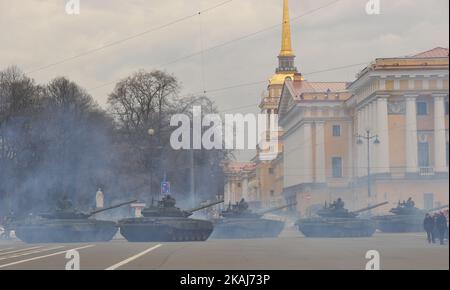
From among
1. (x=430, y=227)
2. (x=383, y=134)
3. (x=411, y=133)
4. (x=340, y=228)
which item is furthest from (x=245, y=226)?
(x=383, y=134)

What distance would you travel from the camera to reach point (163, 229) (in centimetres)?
4441

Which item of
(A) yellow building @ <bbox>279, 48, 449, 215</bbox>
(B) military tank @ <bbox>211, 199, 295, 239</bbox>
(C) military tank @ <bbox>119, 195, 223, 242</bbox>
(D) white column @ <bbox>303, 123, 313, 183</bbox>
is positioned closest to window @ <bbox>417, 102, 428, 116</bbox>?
(A) yellow building @ <bbox>279, 48, 449, 215</bbox>

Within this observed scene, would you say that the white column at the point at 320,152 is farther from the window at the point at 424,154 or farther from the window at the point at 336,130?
the window at the point at 424,154

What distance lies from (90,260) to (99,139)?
133ft

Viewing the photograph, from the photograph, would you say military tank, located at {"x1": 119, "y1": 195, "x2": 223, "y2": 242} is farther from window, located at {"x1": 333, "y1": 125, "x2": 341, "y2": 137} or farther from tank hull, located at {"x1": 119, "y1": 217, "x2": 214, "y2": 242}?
window, located at {"x1": 333, "y1": 125, "x2": 341, "y2": 137}

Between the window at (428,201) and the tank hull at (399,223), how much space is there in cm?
174

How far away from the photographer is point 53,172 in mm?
59188

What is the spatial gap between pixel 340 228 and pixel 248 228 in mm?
4598

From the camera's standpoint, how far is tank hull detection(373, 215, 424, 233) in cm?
5594

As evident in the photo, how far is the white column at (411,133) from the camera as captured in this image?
7075cm

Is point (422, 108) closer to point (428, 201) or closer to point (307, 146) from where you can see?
point (428, 201)

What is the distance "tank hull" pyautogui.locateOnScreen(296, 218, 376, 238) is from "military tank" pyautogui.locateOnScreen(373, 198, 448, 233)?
586 cm
